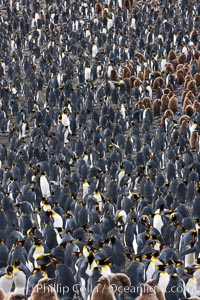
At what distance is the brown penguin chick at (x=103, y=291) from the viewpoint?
929cm

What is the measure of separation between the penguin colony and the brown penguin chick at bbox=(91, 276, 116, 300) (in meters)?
0.01

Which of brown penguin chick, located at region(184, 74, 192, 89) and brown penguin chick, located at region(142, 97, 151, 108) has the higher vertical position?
brown penguin chick, located at region(184, 74, 192, 89)

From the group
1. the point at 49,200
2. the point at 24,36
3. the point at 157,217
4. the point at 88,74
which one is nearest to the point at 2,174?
the point at 49,200

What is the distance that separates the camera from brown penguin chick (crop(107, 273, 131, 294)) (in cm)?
989

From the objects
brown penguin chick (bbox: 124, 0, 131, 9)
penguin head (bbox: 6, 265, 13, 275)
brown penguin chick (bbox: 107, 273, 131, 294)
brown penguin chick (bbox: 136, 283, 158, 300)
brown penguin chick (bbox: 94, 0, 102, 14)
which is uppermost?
brown penguin chick (bbox: 124, 0, 131, 9)

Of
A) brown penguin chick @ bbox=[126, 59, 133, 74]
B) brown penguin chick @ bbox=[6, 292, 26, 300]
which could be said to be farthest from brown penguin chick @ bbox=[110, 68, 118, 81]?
brown penguin chick @ bbox=[6, 292, 26, 300]

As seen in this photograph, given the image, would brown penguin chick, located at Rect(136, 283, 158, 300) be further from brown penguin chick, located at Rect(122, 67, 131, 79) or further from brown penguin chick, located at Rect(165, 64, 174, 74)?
brown penguin chick, located at Rect(165, 64, 174, 74)

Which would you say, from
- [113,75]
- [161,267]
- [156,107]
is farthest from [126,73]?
[161,267]

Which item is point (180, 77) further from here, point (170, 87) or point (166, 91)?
point (166, 91)

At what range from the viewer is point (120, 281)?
9.95m

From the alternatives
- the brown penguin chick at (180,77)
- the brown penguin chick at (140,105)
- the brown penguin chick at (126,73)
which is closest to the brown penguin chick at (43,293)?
the brown penguin chick at (140,105)

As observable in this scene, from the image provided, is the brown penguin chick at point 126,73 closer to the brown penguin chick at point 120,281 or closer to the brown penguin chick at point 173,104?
the brown penguin chick at point 173,104

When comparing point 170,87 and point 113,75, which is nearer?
point 170,87

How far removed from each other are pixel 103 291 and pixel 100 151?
727 cm
